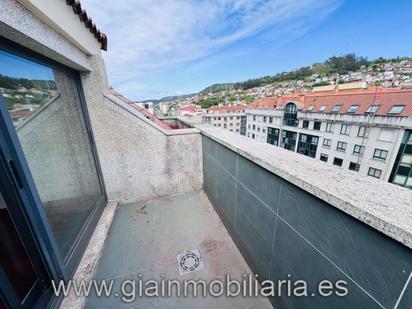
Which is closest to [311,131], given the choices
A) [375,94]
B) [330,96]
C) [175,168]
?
[330,96]

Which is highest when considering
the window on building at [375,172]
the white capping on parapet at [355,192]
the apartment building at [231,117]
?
the white capping on parapet at [355,192]

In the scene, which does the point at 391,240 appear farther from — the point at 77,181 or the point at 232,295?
the point at 77,181

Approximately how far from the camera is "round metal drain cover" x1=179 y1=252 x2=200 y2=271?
192cm

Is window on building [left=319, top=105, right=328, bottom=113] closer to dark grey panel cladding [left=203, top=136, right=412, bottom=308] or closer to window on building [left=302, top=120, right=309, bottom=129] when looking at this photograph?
window on building [left=302, top=120, right=309, bottom=129]

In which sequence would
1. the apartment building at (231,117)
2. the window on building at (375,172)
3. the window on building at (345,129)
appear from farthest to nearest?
the apartment building at (231,117) < the window on building at (345,129) < the window on building at (375,172)

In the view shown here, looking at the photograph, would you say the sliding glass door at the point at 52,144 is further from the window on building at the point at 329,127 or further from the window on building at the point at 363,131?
the window on building at the point at 329,127

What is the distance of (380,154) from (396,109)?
3.14 metres

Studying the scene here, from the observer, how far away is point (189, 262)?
6.49 feet

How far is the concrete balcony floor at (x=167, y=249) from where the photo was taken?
1.63 m

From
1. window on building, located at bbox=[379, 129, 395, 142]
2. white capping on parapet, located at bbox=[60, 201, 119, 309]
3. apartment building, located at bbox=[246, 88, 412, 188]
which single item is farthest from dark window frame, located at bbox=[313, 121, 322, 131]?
white capping on parapet, located at bbox=[60, 201, 119, 309]

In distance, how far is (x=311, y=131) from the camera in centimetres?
1675

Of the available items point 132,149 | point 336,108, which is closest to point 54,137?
point 132,149

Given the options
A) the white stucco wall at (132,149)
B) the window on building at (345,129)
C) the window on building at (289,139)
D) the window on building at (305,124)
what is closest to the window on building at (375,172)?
the window on building at (345,129)

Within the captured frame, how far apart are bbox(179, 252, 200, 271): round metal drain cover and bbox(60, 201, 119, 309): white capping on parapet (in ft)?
3.22
